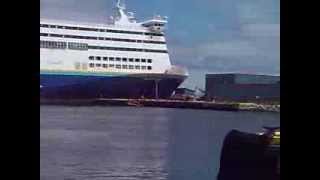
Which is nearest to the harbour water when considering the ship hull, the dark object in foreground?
the ship hull

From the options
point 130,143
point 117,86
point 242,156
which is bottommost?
point 130,143

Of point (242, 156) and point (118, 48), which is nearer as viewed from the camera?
point (242, 156)

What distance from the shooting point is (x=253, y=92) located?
3346mm

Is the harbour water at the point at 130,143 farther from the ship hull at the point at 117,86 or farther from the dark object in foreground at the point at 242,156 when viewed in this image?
the dark object in foreground at the point at 242,156

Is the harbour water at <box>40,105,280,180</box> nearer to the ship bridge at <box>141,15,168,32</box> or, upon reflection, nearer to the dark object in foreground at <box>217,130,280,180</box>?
the ship bridge at <box>141,15,168,32</box>

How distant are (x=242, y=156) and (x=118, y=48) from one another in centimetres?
570

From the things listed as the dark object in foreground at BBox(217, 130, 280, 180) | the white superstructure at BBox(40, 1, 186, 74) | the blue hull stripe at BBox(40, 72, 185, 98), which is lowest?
the dark object in foreground at BBox(217, 130, 280, 180)

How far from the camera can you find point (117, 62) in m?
7.17

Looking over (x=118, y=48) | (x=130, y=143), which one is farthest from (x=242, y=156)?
(x=130, y=143)

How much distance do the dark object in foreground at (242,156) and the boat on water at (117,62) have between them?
4.68 m

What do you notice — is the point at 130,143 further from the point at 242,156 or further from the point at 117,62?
the point at 242,156

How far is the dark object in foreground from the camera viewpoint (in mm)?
1194

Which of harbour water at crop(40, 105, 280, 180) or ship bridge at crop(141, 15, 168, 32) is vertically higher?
ship bridge at crop(141, 15, 168, 32)

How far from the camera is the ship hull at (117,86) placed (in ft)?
21.1
